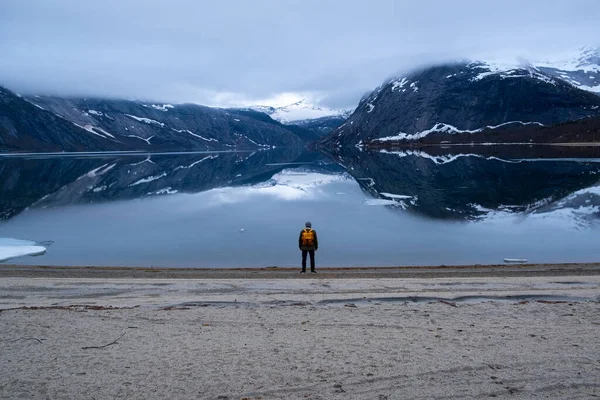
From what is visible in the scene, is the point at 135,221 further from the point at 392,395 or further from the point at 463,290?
the point at 392,395

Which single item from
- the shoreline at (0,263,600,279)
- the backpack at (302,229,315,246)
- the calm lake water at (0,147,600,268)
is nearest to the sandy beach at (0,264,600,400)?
the shoreline at (0,263,600,279)

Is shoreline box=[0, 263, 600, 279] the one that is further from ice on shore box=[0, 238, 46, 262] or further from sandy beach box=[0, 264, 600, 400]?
sandy beach box=[0, 264, 600, 400]

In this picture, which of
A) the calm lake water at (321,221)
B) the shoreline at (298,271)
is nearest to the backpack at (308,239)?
the shoreline at (298,271)

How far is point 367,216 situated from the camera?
40844 millimetres

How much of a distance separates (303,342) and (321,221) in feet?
93.3

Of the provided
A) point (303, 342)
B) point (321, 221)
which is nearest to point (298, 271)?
point (303, 342)

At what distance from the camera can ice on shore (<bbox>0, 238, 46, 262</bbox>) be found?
91.0 ft

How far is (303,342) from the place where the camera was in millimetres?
10383

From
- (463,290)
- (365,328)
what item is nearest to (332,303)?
(365,328)

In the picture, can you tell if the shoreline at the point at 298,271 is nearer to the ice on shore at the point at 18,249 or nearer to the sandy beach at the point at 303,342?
the ice on shore at the point at 18,249

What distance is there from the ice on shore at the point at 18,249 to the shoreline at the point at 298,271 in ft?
12.7

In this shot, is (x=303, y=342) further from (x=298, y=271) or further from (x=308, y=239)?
(x=298, y=271)

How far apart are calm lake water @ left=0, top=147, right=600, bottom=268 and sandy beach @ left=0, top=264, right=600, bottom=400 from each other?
36.4 ft

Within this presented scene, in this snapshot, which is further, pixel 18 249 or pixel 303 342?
pixel 18 249
